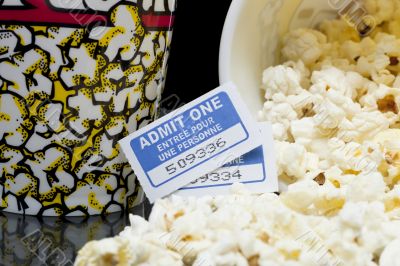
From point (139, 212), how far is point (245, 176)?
0.14 meters

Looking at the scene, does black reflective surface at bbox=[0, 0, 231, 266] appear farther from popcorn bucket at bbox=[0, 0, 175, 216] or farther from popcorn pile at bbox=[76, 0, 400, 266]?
popcorn pile at bbox=[76, 0, 400, 266]

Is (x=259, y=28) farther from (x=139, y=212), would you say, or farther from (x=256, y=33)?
(x=139, y=212)

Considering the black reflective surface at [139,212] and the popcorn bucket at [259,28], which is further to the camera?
the popcorn bucket at [259,28]

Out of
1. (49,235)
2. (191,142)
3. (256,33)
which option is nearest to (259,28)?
(256,33)

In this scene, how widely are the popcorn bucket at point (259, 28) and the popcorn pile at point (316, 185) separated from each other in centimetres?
2

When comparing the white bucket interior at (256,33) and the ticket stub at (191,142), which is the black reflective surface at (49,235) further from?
the white bucket interior at (256,33)

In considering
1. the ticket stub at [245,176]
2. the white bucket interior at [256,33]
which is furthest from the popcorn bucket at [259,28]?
the ticket stub at [245,176]

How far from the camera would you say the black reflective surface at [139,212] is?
64 cm

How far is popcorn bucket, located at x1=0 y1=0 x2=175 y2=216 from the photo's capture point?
625mm

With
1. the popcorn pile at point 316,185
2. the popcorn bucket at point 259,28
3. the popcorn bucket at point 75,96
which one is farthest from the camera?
the popcorn bucket at point 259,28

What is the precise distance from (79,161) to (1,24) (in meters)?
0.16

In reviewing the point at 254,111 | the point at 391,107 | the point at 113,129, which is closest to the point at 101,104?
the point at 113,129

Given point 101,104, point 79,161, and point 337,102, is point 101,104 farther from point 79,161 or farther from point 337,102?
point 337,102

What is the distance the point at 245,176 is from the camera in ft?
2.20
